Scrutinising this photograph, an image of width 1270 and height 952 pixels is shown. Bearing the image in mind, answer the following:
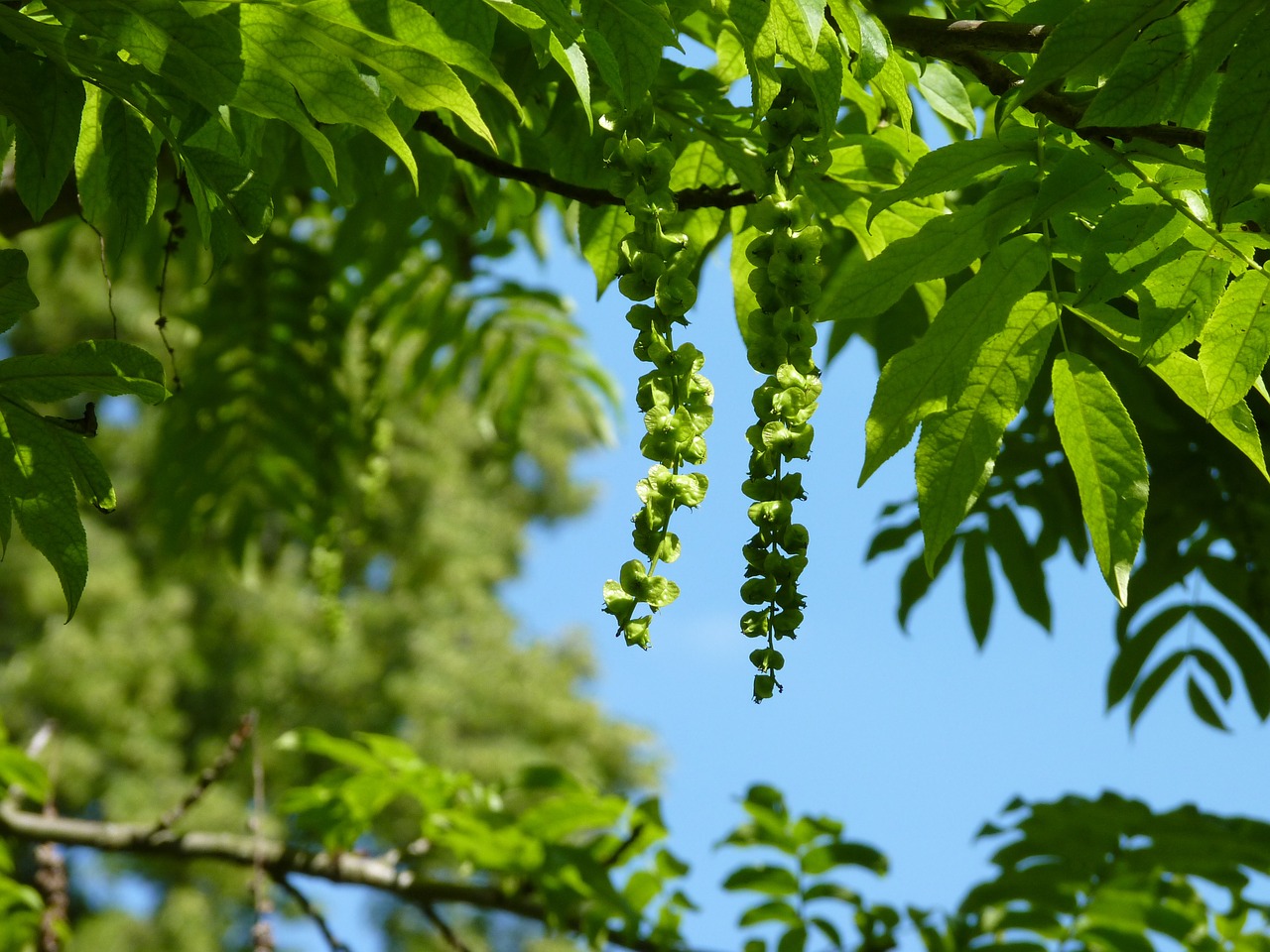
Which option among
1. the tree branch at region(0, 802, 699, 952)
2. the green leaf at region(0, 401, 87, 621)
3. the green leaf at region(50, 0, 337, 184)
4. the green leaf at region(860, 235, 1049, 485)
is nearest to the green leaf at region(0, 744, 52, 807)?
the tree branch at region(0, 802, 699, 952)

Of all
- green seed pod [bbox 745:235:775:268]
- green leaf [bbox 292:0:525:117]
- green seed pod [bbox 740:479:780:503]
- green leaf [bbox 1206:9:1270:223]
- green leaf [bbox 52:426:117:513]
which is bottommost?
green seed pod [bbox 740:479:780:503]

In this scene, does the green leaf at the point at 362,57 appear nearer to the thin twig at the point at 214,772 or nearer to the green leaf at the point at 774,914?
→ the thin twig at the point at 214,772

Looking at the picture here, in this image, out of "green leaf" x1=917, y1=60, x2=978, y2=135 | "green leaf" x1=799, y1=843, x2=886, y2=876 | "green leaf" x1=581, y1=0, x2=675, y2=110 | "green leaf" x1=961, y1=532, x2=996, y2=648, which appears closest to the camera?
"green leaf" x1=581, y1=0, x2=675, y2=110

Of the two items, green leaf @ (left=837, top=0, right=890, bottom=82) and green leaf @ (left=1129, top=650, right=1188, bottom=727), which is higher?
green leaf @ (left=1129, top=650, right=1188, bottom=727)

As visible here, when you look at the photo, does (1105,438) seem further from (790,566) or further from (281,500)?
(281,500)

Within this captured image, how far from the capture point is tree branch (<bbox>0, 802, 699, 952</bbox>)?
2680mm

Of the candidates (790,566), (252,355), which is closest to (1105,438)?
(790,566)

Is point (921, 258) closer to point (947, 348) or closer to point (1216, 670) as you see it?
point (947, 348)

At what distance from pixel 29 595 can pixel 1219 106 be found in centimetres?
1452

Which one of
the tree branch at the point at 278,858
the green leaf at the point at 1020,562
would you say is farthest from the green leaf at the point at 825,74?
→ the tree branch at the point at 278,858

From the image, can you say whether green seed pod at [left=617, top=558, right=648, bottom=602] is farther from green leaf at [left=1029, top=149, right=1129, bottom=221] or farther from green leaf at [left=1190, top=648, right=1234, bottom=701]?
green leaf at [left=1190, top=648, right=1234, bottom=701]

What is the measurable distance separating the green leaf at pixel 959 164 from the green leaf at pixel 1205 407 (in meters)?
0.23

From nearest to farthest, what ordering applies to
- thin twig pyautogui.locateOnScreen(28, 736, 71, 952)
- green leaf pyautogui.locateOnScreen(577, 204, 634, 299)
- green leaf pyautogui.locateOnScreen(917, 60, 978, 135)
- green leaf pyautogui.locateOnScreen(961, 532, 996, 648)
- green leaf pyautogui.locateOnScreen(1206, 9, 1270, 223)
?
green leaf pyautogui.locateOnScreen(1206, 9, 1270, 223) → green leaf pyautogui.locateOnScreen(917, 60, 978, 135) → green leaf pyautogui.locateOnScreen(577, 204, 634, 299) → thin twig pyautogui.locateOnScreen(28, 736, 71, 952) → green leaf pyautogui.locateOnScreen(961, 532, 996, 648)

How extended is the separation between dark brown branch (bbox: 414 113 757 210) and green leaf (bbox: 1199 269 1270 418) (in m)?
0.54
